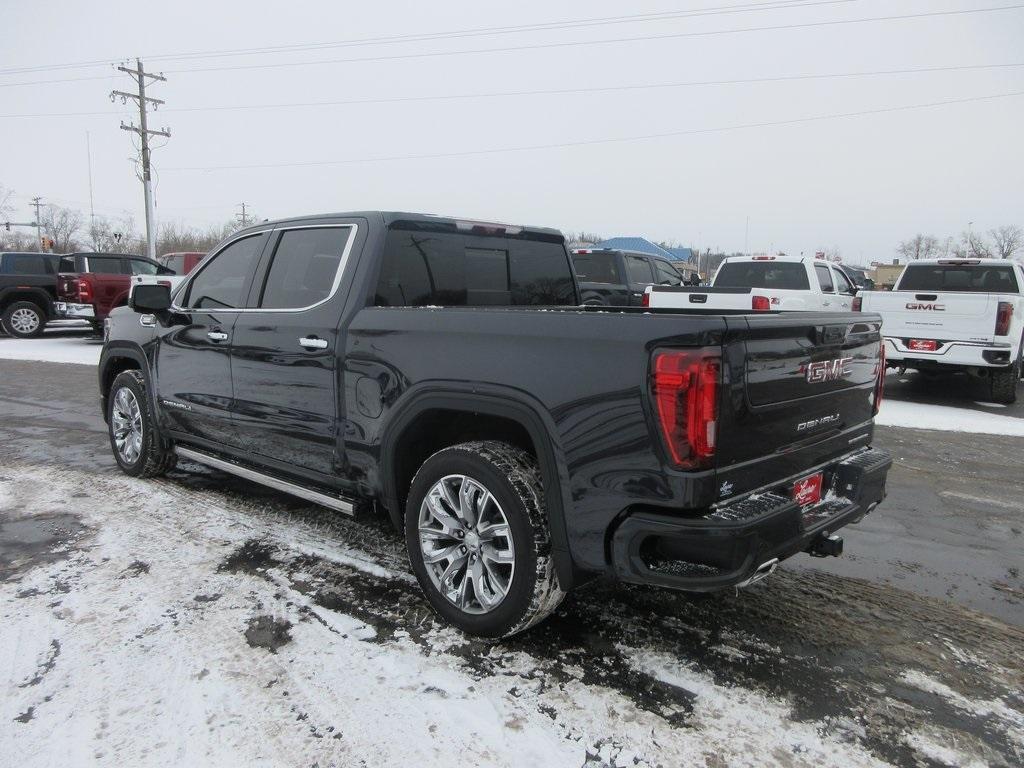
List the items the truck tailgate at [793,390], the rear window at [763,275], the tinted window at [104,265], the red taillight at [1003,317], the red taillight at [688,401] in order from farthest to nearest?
the tinted window at [104,265] < the rear window at [763,275] < the red taillight at [1003,317] < the truck tailgate at [793,390] < the red taillight at [688,401]

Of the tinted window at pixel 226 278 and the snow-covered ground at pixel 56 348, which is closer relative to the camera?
the tinted window at pixel 226 278

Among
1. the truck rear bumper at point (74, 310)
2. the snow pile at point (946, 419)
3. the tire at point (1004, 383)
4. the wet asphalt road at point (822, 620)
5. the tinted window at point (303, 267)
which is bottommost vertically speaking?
the wet asphalt road at point (822, 620)

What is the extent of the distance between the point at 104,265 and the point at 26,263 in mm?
2831

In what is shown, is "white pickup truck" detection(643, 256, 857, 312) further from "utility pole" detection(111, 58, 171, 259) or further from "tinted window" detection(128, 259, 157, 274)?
"utility pole" detection(111, 58, 171, 259)

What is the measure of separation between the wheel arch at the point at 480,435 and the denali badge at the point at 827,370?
1.04 meters

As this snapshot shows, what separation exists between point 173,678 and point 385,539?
1608 mm

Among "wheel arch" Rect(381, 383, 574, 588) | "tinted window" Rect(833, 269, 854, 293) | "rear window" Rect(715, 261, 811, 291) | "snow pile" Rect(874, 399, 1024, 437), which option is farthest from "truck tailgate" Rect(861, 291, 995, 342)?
"wheel arch" Rect(381, 383, 574, 588)

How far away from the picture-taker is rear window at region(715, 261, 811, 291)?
11.4 metres

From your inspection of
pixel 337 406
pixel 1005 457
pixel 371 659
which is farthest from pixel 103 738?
pixel 1005 457

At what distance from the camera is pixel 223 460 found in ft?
15.1

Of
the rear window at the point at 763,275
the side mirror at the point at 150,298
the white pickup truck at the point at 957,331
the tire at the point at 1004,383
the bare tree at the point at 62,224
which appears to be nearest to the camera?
the side mirror at the point at 150,298

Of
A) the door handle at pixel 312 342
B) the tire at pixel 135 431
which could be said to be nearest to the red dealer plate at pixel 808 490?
the door handle at pixel 312 342

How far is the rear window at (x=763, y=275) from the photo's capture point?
37.5 feet

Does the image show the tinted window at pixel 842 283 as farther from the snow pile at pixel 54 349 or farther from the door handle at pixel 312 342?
the snow pile at pixel 54 349
